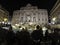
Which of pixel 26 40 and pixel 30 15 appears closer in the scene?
pixel 26 40

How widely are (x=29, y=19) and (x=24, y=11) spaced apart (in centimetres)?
415

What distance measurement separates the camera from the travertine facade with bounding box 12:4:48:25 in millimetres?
53963

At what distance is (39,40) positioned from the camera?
7.04 meters

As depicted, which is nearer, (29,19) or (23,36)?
(23,36)

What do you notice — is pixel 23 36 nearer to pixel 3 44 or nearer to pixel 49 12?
pixel 3 44

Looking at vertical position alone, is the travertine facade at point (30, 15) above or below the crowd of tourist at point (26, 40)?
above

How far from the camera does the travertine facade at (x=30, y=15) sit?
54.0m

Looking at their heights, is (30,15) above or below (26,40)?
above

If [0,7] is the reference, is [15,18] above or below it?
below

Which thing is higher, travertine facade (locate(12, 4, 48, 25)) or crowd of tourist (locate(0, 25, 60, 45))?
travertine facade (locate(12, 4, 48, 25))

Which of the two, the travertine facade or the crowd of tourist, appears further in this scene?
the travertine facade

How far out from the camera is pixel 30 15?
5469 centimetres

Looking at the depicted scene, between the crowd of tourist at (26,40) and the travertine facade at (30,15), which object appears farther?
the travertine facade at (30,15)

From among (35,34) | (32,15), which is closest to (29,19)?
(32,15)
